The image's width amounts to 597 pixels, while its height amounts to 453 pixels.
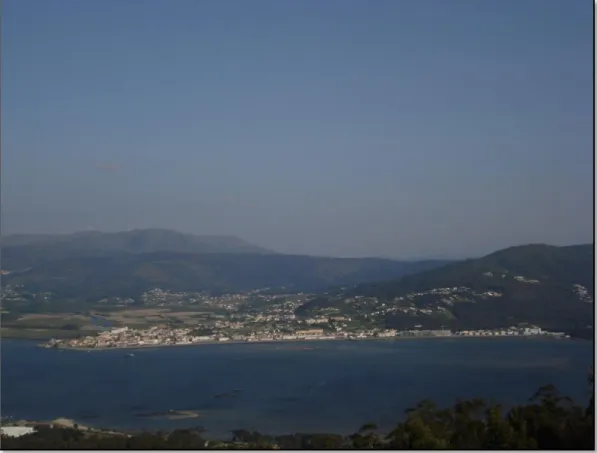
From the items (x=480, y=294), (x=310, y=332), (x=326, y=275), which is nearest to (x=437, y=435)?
(x=310, y=332)

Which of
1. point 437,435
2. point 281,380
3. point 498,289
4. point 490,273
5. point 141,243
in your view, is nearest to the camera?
point 437,435

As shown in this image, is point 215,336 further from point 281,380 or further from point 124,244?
point 124,244

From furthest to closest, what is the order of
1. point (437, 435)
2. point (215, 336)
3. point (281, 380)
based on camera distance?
point (215, 336)
point (281, 380)
point (437, 435)

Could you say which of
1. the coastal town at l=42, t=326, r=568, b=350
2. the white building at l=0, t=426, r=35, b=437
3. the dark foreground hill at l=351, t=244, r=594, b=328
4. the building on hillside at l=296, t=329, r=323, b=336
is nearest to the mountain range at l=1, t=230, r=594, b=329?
the dark foreground hill at l=351, t=244, r=594, b=328

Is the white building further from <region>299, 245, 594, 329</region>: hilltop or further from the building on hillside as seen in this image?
<region>299, 245, 594, 329</region>: hilltop

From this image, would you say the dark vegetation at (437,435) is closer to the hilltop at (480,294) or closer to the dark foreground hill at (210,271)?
the hilltop at (480,294)

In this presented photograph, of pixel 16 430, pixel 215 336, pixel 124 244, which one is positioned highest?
pixel 124 244

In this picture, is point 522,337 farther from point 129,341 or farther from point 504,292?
point 129,341

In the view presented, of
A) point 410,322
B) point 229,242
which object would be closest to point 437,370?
point 410,322
